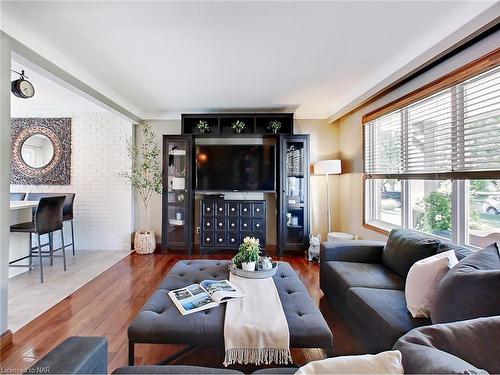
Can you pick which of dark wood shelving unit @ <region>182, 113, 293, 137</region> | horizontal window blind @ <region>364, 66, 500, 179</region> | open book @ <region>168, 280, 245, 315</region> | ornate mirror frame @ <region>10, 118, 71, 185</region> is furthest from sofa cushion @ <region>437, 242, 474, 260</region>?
ornate mirror frame @ <region>10, 118, 71, 185</region>

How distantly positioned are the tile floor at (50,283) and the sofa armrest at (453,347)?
2769mm

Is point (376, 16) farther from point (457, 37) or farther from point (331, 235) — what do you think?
point (331, 235)

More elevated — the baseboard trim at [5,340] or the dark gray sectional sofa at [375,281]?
the dark gray sectional sofa at [375,281]

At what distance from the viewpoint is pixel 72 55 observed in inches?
92.0

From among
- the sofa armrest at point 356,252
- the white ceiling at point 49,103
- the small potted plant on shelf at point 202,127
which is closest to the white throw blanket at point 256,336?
the sofa armrest at point 356,252

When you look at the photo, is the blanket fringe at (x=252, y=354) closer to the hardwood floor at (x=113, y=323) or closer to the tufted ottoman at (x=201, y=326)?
the tufted ottoman at (x=201, y=326)

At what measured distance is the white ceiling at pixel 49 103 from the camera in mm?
3271

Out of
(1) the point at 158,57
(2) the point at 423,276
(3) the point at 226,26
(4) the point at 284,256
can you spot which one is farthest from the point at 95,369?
(4) the point at 284,256

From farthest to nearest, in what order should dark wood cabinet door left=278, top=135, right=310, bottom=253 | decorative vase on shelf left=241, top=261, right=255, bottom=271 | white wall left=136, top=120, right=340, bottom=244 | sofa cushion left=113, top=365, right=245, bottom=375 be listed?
white wall left=136, top=120, right=340, bottom=244
dark wood cabinet door left=278, top=135, right=310, bottom=253
decorative vase on shelf left=241, top=261, right=255, bottom=271
sofa cushion left=113, top=365, right=245, bottom=375

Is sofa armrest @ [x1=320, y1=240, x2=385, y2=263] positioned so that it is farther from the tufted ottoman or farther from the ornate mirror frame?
the ornate mirror frame

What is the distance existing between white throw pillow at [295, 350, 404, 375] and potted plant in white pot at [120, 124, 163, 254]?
3.85m

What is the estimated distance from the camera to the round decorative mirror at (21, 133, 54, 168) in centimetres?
408

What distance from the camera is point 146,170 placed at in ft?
14.0

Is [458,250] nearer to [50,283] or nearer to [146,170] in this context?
[50,283]
